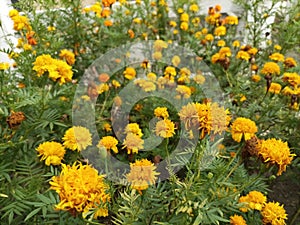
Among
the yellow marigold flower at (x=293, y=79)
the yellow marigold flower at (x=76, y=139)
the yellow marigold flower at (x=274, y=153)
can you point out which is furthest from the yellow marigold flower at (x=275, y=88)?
the yellow marigold flower at (x=76, y=139)

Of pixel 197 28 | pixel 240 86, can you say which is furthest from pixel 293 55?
pixel 240 86

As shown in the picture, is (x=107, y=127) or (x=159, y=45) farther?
(x=159, y=45)

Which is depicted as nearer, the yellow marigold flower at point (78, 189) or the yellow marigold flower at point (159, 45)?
the yellow marigold flower at point (78, 189)

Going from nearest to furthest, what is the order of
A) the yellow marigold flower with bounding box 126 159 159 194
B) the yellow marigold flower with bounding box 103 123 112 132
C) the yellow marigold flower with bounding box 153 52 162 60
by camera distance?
the yellow marigold flower with bounding box 126 159 159 194
the yellow marigold flower with bounding box 103 123 112 132
the yellow marigold flower with bounding box 153 52 162 60

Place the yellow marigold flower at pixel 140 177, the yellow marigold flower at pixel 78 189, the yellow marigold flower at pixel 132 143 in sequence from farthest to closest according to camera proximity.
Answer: the yellow marigold flower at pixel 132 143 → the yellow marigold flower at pixel 140 177 → the yellow marigold flower at pixel 78 189

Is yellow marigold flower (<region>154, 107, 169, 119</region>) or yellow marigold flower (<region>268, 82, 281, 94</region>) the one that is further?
yellow marigold flower (<region>268, 82, 281, 94</region>)

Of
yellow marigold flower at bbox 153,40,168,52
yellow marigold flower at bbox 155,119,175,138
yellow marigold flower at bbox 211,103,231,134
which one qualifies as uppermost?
yellow marigold flower at bbox 211,103,231,134

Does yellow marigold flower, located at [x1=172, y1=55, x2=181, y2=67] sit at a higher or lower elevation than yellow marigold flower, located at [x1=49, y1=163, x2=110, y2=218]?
lower

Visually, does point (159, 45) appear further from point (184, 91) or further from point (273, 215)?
point (273, 215)

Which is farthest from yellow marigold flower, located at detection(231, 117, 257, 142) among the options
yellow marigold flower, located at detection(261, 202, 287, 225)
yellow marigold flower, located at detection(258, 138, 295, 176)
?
yellow marigold flower, located at detection(261, 202, 287, 225)

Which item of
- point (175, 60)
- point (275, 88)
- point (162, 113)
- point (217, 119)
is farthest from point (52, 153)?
point (175, 60)

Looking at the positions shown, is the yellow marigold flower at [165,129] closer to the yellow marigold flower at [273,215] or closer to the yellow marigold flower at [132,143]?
the yellow marigold flower at [132,143]

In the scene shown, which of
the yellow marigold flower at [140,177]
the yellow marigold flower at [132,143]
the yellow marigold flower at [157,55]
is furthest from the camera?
the yellow marigold flower at [157,55]

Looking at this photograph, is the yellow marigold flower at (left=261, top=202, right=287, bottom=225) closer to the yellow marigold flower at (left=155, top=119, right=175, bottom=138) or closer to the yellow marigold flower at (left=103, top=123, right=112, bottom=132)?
the yellow marigold flower at (left=155, top=119, right=175, bottom=138)
